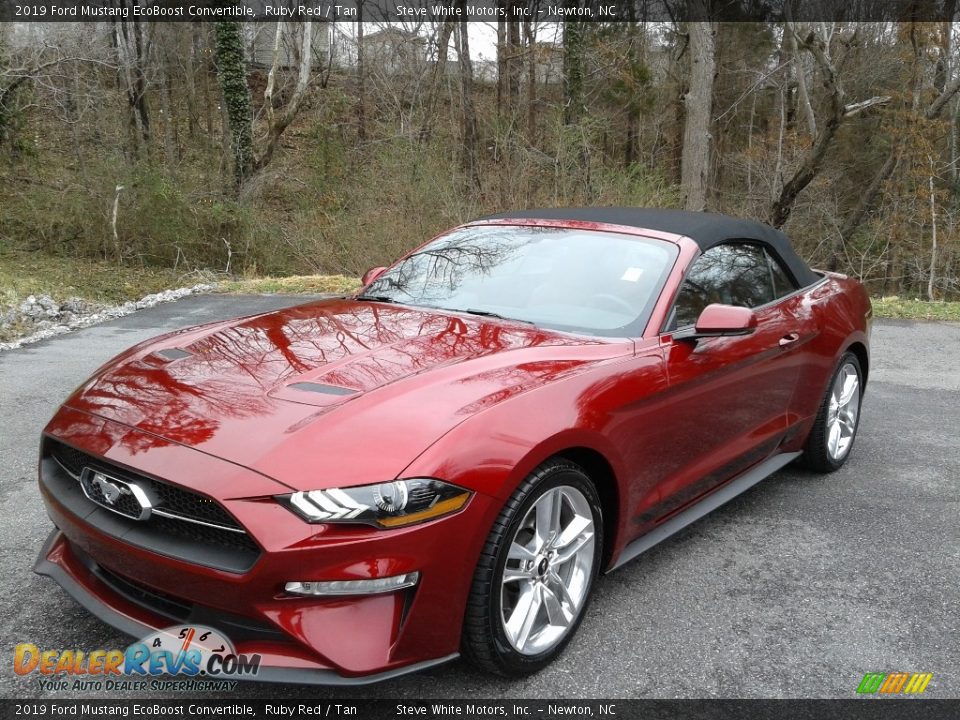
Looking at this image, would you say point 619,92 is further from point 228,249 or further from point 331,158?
point 228,249

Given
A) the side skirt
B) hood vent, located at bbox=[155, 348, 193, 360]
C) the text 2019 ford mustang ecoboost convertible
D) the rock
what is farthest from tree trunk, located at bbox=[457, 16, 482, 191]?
hood vent, located at bbox=[155, 348, 193, 360]

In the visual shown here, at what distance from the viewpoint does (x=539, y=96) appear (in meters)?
22.8

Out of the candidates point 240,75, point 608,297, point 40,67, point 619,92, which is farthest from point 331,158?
point 608,297

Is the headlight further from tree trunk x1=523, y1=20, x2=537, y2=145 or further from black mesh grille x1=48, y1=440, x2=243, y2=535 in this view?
tree trunk x1=523, y1=20, x2=537, y2=145

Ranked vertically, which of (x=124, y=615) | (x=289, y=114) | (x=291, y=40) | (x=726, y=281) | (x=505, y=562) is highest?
(x=291, y=40)

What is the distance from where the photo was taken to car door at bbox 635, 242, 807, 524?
10.6 feet

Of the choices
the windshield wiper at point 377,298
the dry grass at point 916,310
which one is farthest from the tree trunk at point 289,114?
the windshield wiper at point 377,298

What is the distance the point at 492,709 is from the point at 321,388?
114cm

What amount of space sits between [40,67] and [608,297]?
16.9 meters

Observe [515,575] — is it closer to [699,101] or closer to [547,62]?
[699,101]

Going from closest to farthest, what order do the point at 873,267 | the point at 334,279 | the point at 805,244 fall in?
the point at 334,279 → the point at 873,267 → the point at 805,244

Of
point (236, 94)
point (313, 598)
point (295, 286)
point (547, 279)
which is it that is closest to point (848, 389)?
point (547, 279)

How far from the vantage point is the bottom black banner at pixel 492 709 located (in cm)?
242

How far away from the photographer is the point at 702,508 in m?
3.54
